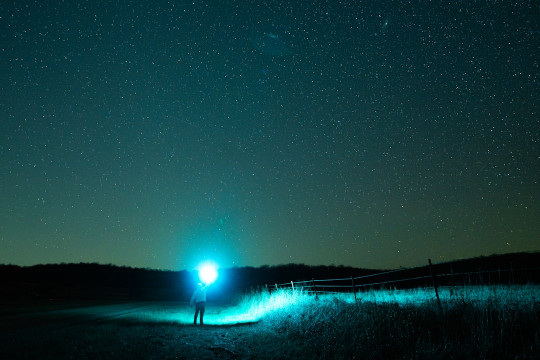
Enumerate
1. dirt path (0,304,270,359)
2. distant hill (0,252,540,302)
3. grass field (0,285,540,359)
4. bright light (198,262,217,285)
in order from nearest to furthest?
1. grass field (0,285,540,359)
2. dirt path (0,304,270,359)
3. bright light (198,262,217,285)
4. distant hill (0,252,540,302)

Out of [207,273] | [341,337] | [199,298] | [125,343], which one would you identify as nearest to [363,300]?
[341,337]

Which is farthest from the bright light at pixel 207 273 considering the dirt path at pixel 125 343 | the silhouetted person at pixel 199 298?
the dirt path at pixel 125 343

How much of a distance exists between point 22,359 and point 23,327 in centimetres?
619

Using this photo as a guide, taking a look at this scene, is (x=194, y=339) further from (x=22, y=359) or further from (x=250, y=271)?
(x=250, y=271)

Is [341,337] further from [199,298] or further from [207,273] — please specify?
[207,273]

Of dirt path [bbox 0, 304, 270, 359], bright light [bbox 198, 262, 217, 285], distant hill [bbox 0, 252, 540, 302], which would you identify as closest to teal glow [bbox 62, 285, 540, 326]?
bright light [bbox 198, 262, 217, 285]

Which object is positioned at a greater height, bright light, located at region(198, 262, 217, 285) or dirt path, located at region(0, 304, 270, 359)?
bright light, located at region(198, 262, 217, 285)

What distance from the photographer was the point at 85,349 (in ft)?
28.4

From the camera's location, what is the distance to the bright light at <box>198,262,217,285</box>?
17525mm

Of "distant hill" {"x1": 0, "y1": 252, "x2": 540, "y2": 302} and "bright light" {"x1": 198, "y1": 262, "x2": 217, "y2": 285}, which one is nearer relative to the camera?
"bright light" {"x1": 198, "y1": 262, "x2": 217, "y2": 285}

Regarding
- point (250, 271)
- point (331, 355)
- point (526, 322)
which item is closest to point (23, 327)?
point (331, 355)

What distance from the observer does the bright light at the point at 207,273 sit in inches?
690

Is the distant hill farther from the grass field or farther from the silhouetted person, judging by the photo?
the grass field

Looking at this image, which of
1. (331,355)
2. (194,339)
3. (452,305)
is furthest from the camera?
(194,339)
